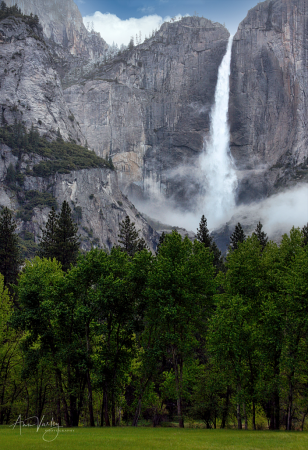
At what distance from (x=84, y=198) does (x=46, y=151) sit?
67.6 feet

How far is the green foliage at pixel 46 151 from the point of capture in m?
137

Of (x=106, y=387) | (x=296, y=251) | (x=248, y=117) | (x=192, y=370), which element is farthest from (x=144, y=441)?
(x=248, y=117)

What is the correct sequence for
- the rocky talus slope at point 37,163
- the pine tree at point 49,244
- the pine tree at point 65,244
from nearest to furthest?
the pine tree at point 49,244 < the pine tree at point 65,244 < the rocky talus slope at point 37,163

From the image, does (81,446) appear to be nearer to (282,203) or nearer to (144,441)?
(144,441)

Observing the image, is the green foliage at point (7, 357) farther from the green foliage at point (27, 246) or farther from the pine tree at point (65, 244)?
the green foliage at point (27, 246)

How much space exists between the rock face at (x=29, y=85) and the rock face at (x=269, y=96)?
250 ft

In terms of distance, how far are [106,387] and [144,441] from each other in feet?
32.8

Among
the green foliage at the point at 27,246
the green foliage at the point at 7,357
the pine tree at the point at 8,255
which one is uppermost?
the green foliage at the point at 27,246

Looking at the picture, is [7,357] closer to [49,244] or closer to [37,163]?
[49,244]

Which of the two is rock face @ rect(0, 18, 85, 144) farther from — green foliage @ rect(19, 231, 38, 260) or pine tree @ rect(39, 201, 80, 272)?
pine tree @ rect(39, 201, 80, 272)

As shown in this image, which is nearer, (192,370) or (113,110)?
(192,370)

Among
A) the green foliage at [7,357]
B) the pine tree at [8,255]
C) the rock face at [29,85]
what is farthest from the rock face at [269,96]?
the green foliage at [7,357]

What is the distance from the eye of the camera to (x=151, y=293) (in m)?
30.3

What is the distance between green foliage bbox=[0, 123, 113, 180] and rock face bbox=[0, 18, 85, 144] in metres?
5.96
